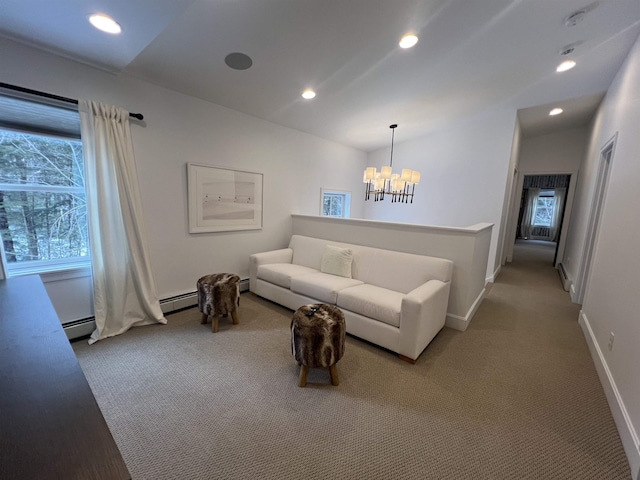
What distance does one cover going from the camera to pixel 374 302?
2.44m

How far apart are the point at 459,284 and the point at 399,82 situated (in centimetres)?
247

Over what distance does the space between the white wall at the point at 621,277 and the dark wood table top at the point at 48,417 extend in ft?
7.74

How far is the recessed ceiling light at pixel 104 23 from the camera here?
1679mm

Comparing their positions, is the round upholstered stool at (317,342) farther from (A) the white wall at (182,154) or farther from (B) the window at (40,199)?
(B) the window at (40,199)

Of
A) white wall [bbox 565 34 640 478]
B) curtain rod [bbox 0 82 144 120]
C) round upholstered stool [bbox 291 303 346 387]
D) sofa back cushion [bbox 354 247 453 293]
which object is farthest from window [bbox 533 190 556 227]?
curtain rod [bbox 0 82 144 120]

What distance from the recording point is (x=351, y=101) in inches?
138

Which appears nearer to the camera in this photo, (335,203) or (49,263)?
(49,263)

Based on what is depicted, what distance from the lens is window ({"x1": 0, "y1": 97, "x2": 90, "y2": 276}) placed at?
84.2 inches

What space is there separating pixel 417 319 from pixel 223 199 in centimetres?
276

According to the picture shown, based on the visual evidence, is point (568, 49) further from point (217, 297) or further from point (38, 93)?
point (38, 93)

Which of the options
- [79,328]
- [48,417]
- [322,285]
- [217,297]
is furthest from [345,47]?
[79,328]

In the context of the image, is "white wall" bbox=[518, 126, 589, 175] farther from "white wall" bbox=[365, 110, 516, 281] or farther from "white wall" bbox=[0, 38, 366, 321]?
"white wall" bbox=[0, 38, 366, 321]

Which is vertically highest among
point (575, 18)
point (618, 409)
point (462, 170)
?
point (575, 18)

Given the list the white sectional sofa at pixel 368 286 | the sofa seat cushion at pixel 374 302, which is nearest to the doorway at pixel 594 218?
the white sectional sofa at pixel 368 286
